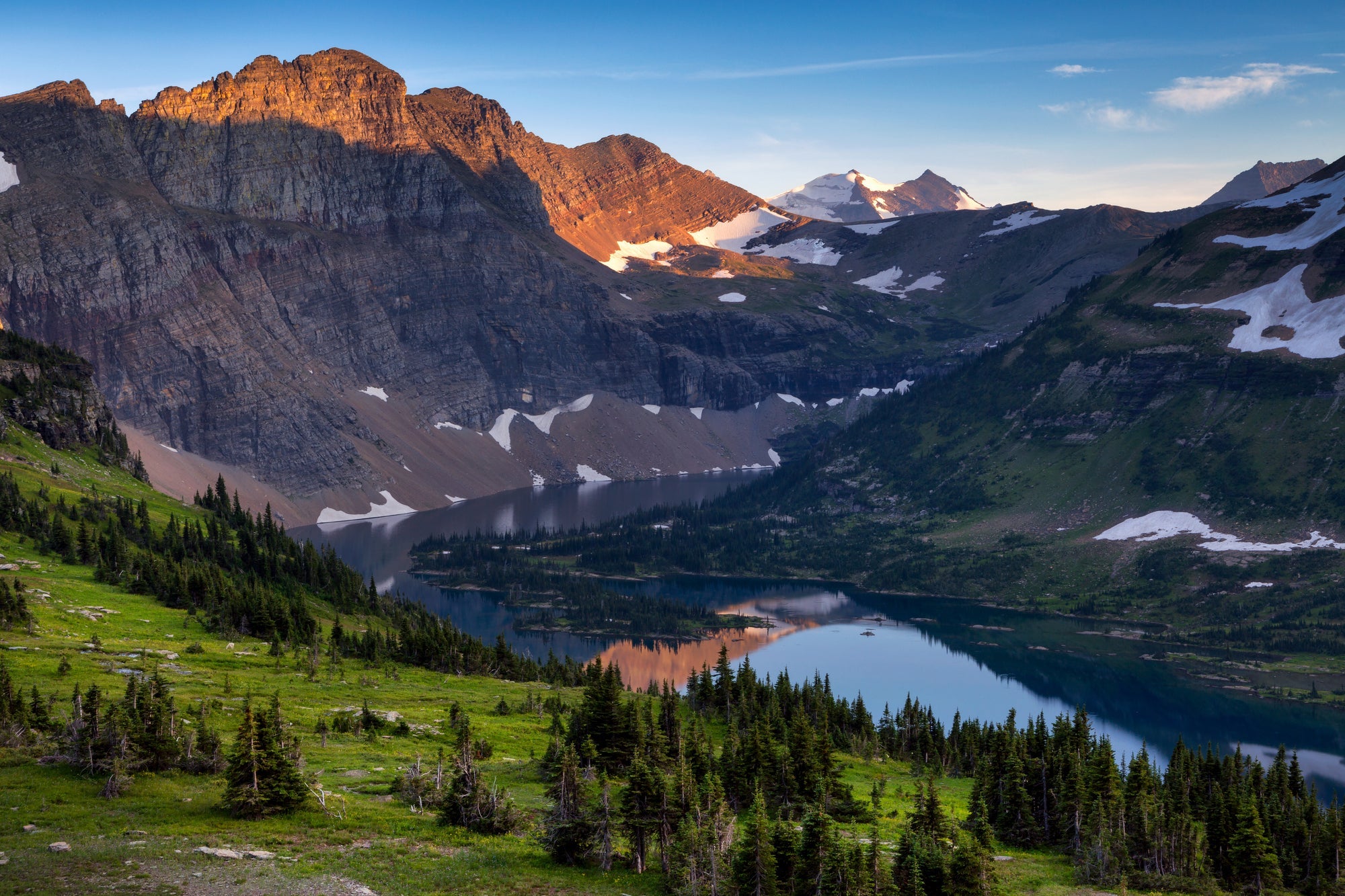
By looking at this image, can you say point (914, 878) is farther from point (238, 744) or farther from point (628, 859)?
point (238, 744)

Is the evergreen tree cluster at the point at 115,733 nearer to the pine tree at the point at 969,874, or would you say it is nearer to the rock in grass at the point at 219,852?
the rock in grass at the point at 219,852

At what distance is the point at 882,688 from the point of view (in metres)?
175

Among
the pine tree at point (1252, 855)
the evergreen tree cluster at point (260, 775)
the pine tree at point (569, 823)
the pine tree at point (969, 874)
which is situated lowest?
the pine tree at point (1252, 855)

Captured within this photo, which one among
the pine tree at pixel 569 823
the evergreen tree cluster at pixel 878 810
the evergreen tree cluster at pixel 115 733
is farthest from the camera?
the evergreen tree cluster at pixel 115 733

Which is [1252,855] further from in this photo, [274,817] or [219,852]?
[219,852]

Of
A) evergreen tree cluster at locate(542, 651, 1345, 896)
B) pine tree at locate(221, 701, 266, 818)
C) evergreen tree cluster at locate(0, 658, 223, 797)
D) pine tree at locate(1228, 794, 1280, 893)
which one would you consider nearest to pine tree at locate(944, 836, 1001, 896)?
evergreen tree cluster at locate(542, 651, 1345, 896)

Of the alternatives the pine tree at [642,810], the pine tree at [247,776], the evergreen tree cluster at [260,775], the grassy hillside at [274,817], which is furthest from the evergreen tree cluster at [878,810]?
the pine tree at [247,776]

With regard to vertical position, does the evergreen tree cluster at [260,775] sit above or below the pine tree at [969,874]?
above

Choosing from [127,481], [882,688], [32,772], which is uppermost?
[127,481]

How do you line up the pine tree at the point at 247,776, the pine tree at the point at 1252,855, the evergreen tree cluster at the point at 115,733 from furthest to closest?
the pine tree at the point at 1252,855, the evergreen tree cluster at the point at 115,733, the pine tree at the point at 247,776

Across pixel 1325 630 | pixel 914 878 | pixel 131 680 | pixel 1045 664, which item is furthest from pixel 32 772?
pixel 1325 630

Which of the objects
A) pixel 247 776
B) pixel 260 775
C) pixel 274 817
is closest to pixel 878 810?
pixel 274 817

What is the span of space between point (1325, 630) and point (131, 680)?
200 metres

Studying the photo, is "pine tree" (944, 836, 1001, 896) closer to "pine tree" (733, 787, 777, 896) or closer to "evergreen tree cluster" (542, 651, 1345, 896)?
"evergreen tree cluster" (542, 651, 1345, 896)
